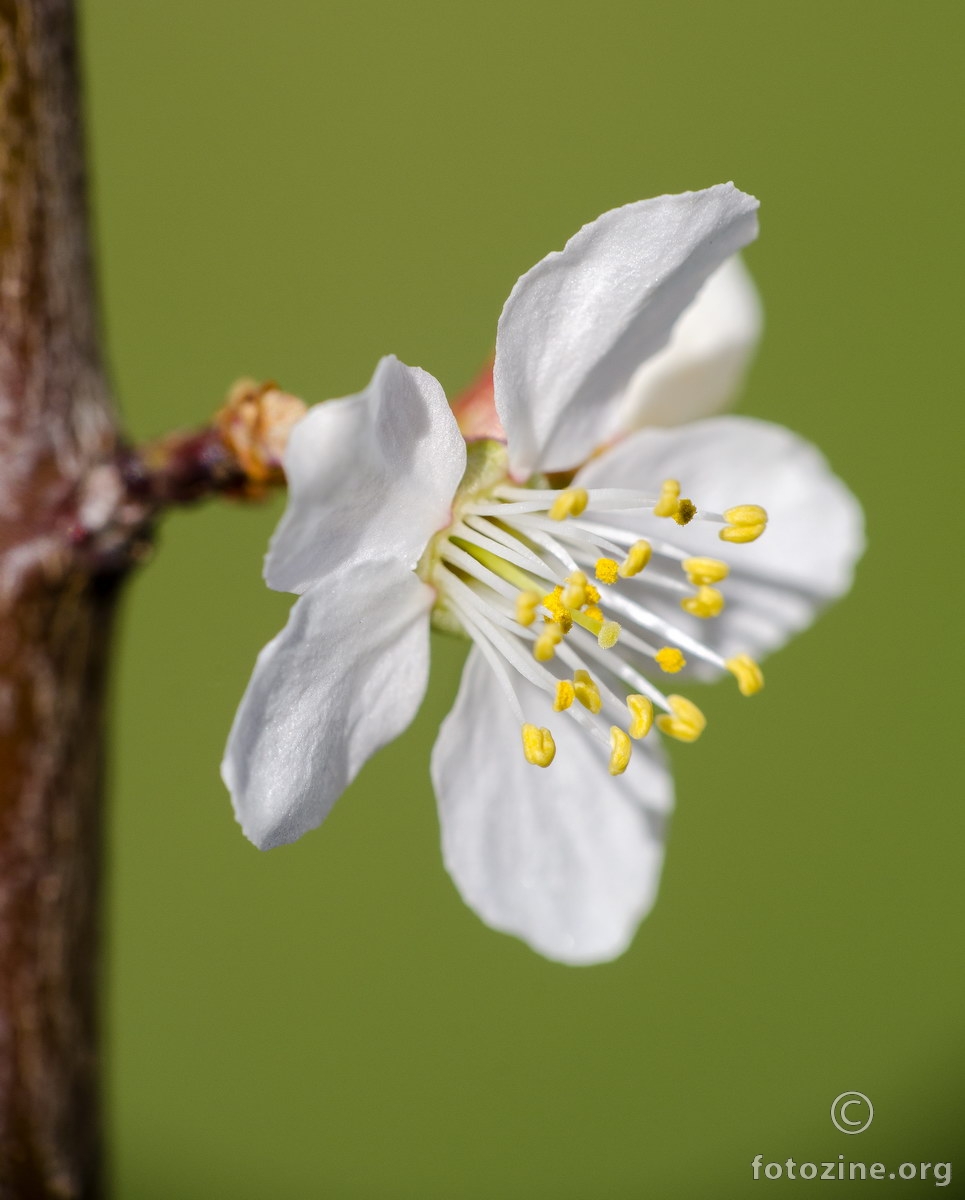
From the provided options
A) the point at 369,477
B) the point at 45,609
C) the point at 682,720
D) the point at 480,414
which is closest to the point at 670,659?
the point at 682,720

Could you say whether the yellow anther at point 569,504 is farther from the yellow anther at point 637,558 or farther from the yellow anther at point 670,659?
the yellow anther at point 670,659

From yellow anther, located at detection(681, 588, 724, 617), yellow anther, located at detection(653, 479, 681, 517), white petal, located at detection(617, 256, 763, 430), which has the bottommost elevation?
yellow anther, located at detection(681, 588, 724, 617)

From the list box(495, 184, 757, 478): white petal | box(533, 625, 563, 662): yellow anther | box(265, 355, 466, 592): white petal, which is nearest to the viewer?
box(265, 355, 466, 592): white petal

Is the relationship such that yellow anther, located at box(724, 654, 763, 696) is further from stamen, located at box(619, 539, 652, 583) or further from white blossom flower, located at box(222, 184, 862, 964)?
stamen, located at box(619, 539, 652, 583)

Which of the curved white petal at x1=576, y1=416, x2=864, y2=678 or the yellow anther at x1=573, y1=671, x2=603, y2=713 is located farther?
the curved white petal at x1=576, y1=416, x2=864, y2=678

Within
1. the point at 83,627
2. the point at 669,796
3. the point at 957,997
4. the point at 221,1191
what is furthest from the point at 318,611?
the point at 957,997

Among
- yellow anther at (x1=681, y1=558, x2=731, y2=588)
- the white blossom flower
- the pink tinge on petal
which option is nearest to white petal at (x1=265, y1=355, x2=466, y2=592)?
the white blossom flower

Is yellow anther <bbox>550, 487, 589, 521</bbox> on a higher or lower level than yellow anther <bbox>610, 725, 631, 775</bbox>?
higher
